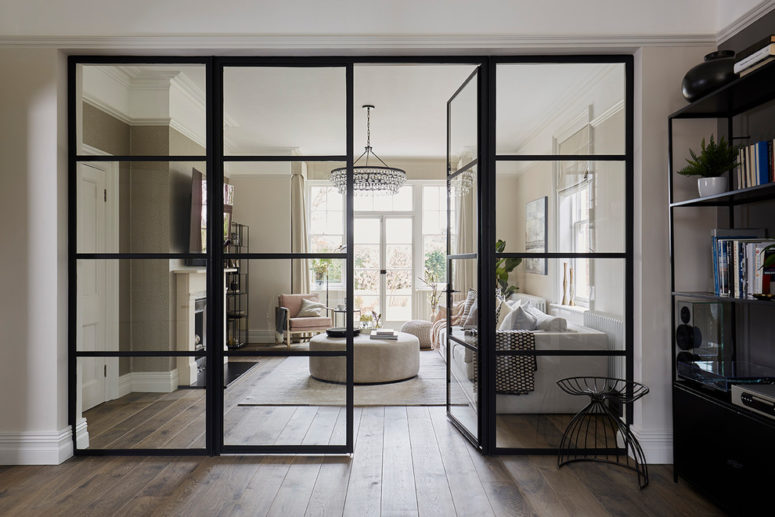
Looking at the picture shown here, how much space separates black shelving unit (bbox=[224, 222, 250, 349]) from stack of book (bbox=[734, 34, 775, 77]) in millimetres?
2646

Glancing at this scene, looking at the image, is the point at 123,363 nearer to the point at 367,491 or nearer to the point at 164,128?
the point at 164,128

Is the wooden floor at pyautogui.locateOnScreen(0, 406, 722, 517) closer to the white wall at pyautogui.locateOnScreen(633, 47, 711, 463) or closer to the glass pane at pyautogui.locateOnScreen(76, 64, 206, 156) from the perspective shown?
the white wall at pyautogui.locateOnScreen(633, 47, 711, 463)

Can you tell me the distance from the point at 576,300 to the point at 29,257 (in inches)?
127

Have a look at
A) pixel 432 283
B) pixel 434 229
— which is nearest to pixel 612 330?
pixel 432 283

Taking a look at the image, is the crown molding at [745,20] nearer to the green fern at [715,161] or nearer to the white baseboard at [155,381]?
the green fern at [715,161]

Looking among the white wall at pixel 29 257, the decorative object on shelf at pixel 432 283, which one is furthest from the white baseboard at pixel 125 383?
the decorative object on shelf at pixel 432 283

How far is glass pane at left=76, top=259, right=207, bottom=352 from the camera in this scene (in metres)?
3.07

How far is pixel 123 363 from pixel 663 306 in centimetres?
322

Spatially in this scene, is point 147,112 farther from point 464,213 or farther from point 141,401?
point 464,213

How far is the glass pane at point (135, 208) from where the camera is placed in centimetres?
307

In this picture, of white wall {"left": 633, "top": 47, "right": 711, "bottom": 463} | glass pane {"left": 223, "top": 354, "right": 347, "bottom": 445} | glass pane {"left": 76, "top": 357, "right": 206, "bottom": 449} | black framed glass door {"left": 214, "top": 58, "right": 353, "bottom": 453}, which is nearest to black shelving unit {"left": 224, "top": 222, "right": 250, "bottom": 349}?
black framed glass door {"left": 214, "top": 58, "right": 353, "bottom": 453}

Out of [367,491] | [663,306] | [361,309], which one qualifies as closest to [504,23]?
[663,306]

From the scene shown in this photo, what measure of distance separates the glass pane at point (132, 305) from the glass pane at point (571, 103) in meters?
2.19

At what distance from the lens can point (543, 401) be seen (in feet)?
10.1
